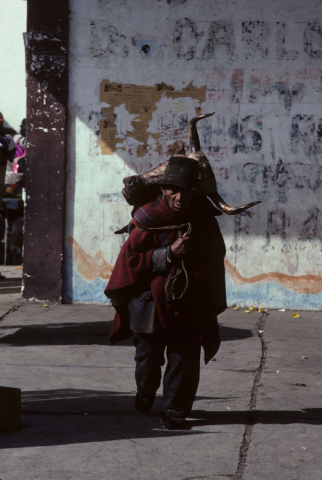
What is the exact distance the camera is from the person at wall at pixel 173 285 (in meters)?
3.97

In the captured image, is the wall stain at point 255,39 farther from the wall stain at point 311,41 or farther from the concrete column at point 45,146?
the concrete column at point 45,146

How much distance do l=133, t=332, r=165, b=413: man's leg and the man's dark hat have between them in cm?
92

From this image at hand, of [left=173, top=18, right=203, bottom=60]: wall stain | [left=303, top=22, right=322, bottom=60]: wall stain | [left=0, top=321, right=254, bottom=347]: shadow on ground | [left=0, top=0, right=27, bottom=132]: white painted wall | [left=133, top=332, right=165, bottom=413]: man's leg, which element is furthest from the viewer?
[left=0, top=0, right=27, bottom=132]: white painted wall

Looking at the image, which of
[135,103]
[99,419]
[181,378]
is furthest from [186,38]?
[99,419]

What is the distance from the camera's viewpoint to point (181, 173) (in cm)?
384

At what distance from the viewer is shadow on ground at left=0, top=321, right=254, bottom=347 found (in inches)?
253

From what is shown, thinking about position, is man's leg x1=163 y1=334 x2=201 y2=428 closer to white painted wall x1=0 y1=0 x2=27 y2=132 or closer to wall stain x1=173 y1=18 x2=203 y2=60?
wall stain x1=173 y1=18 x2=203 y2=60

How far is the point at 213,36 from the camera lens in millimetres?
8164

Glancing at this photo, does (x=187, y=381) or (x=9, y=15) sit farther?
(x=9, y=15)

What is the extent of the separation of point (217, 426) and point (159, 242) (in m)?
1.15

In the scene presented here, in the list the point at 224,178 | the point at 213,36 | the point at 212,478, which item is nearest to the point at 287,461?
the point at 212,478

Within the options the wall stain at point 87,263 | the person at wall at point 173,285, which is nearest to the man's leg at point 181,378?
the person at wall at point 173,285

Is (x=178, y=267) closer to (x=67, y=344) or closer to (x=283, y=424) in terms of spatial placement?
(x=283, y=424)

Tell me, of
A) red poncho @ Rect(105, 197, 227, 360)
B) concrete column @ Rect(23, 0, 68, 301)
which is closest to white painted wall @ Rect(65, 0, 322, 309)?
concrete column @ Rect(23, 0, 68, 301)
